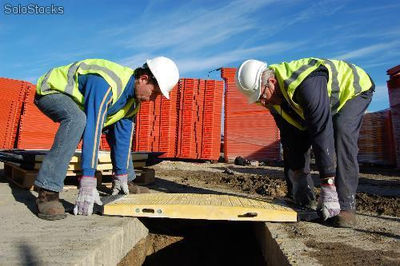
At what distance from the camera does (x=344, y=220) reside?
3.23 m

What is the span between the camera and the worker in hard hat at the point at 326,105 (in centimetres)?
319

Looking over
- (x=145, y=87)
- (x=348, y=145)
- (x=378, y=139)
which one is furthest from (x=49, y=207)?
(x=378, y=139)

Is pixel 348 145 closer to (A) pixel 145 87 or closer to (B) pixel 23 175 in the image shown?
(A) pixel 145 87

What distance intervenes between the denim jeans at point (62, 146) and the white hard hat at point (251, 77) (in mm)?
1474

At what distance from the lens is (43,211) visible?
324cm

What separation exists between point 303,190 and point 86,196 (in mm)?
2118

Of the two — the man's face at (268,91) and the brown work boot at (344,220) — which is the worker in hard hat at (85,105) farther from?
the brown work boot at (344,220)

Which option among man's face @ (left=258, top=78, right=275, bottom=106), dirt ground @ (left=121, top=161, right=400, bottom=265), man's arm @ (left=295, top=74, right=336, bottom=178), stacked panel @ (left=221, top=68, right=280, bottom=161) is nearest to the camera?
dirt ground @ (left=121, top=161, right=400, bottom=265)

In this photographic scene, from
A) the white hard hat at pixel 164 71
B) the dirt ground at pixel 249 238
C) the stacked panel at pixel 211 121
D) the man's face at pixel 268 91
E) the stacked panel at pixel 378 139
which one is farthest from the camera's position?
the stacked panel at pixel 211 121

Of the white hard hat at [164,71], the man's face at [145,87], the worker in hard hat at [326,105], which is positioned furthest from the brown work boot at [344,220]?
the man's face at [145,87]

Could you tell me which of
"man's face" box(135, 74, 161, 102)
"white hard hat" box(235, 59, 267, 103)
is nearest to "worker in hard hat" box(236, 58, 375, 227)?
"white hard hat" box(235, 59, 267, 103)

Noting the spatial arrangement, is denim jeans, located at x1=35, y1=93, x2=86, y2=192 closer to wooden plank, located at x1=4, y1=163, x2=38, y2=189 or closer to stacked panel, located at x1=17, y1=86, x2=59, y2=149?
wooden plank, located at x1=4, y1=163, x2=38, y2=189

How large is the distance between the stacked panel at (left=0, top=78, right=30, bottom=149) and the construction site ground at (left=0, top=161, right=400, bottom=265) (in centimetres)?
711

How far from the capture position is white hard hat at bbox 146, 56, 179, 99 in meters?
3.77
